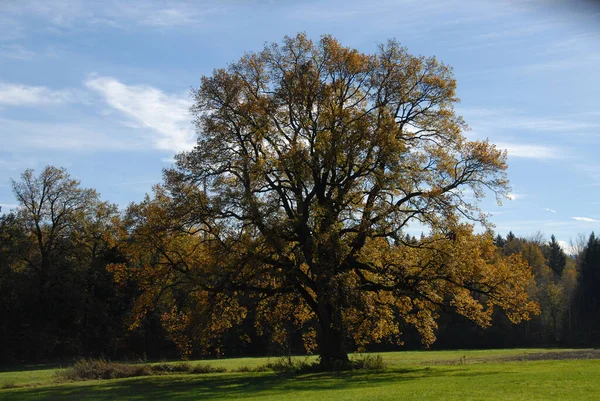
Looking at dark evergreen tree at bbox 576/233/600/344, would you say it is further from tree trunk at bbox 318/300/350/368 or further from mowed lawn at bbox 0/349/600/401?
mowed lawn at bbox 0/349/600/401

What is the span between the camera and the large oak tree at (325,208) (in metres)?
26.4

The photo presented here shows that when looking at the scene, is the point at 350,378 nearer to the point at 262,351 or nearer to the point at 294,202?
the point at 294,202

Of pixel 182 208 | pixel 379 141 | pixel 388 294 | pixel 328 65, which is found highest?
pixel 328 65

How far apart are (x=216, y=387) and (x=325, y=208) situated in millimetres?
9450

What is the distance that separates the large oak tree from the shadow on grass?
2644 mm

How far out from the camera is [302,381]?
23562mm

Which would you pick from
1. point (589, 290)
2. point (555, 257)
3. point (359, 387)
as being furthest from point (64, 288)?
point (555, 257)

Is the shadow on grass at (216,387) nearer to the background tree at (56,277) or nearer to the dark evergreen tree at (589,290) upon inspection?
the background tree at (56,277)

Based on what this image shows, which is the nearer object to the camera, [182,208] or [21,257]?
[182,208]

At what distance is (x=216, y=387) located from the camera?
924 inches

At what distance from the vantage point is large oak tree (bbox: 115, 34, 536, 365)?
2636 cm

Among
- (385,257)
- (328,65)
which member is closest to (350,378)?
(385,257)

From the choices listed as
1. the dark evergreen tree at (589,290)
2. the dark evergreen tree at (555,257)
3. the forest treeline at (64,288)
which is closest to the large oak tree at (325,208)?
the forest treeline at (64,288)

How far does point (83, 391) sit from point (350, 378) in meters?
11.2
